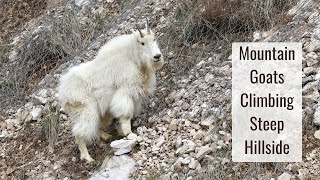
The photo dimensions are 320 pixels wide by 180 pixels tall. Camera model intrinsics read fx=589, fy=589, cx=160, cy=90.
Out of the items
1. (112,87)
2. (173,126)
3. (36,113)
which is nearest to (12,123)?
(36,113)

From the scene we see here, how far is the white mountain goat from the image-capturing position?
712cm

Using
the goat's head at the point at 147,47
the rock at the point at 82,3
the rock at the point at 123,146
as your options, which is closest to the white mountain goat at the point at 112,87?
the goat's head at the point at 147,47

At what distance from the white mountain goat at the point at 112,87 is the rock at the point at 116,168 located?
14.5 inches

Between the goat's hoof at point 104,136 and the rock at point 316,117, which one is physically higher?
the rock at point 316,117

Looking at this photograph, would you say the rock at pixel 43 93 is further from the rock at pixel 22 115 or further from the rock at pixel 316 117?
the rock at pixel 316 117

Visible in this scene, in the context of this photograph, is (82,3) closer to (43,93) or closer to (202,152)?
(43,93)

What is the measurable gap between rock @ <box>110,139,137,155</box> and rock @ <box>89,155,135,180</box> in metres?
0.06

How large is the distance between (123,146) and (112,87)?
0.79m

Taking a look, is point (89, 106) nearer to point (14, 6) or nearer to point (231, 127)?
point (231, 127)

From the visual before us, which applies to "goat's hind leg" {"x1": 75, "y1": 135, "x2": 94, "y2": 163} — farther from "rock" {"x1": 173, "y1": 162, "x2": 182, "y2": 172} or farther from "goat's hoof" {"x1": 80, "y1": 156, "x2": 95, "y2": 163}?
"rock" {"x1": 173, "y1": 162, "x2": 182, "y2": 172}

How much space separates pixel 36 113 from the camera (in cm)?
837

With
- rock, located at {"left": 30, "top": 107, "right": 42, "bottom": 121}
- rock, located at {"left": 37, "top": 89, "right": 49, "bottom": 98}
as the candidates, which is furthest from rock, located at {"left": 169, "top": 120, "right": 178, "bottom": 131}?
rock, located at {"left": 37, "top": 89, "right": 49, "bottom": 98}

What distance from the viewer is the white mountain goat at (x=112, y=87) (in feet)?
23.4

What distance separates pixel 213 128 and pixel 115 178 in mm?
1240
